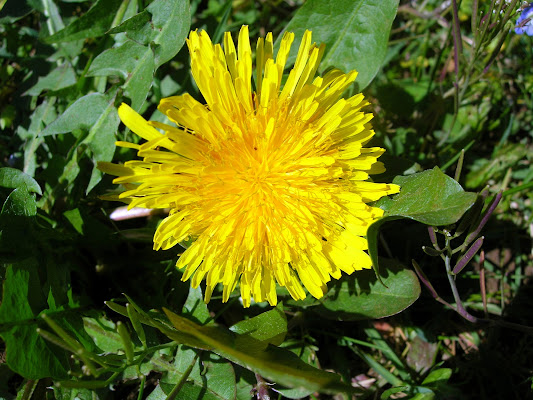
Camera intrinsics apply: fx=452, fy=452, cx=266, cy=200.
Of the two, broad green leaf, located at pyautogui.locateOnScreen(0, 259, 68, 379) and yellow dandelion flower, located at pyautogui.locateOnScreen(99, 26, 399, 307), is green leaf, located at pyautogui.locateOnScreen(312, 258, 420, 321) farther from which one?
broad green leaf, located at pyautogui.locateOnScreen(0, 259, 68, 379)

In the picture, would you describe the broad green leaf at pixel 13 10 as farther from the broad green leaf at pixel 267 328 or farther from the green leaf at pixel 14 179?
the broad green leaf at pixel 267 328

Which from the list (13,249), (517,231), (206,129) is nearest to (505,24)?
(517,231)

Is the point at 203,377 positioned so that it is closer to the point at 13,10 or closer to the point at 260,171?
the point at 260,171

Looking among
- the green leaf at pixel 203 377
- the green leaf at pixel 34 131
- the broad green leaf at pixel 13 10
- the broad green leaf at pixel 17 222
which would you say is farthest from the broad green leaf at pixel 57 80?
the green leaf at pixel 203 377

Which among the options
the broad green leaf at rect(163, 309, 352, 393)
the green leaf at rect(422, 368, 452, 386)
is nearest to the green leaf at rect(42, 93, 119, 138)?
the broad green leaf at rect(163, 309, 352, 393)

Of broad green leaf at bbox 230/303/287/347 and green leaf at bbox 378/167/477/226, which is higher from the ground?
green leaf at bbox 378/167/477/226

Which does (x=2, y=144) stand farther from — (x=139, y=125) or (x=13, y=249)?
(x=139, y=125)

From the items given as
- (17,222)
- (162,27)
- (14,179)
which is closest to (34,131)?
(14,179)
